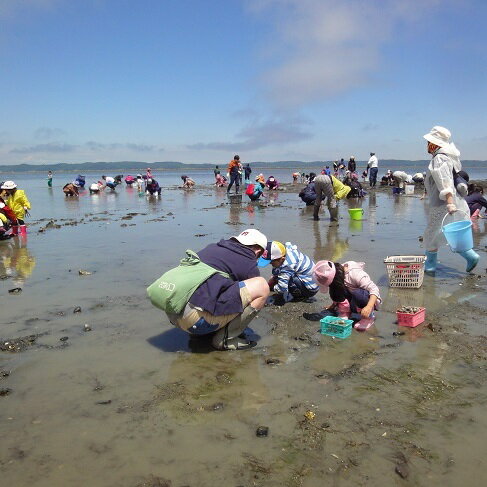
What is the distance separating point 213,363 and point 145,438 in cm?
131

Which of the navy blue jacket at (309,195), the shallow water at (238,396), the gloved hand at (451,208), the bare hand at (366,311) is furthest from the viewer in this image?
the navy blue jacket at (309,195)

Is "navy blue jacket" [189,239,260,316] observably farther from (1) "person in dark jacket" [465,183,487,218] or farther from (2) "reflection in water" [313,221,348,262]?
(1) "person in dark jacket" [465,183,487,218]

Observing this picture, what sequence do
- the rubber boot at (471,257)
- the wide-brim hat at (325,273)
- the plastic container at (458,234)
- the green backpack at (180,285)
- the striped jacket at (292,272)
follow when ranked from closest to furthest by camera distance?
the green backpack at (180,285) < the wide-brim hat at (325,273) < the striped jacket at (292,272) < the plastic container at (458,234) < the rubber boot at (471,257)

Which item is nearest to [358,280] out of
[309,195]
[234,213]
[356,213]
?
[356,213]

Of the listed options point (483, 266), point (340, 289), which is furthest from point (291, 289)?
point (483, 266)

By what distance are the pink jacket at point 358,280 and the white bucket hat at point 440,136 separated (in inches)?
117

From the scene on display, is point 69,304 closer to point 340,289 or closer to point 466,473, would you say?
point 340,289

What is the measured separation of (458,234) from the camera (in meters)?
6.84

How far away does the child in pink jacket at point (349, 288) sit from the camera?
514 cm

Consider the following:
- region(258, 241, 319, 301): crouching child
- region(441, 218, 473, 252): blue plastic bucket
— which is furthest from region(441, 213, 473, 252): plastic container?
region(258, 241, 319, 301): crouching child

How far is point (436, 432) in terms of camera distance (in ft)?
10.2

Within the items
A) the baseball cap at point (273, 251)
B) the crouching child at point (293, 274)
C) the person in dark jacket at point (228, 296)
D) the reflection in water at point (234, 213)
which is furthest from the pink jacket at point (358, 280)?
the reflection in water at point (234, 213)

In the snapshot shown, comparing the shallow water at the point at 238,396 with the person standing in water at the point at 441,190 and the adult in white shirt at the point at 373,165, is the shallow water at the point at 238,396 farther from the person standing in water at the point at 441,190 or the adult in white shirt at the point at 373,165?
the adult in white shirt at the point at 373,165

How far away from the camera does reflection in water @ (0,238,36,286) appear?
773cm
